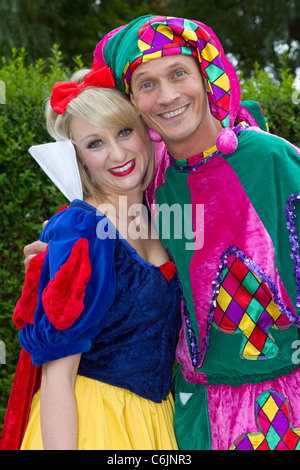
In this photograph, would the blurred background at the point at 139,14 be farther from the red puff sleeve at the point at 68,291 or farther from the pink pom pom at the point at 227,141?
the red puff sleeve at the point at 68,291

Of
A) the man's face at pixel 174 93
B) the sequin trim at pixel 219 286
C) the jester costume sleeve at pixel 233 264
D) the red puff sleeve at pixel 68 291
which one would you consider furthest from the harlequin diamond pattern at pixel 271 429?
the man's face at pixel 174 93

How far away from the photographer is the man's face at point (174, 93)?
1.96m

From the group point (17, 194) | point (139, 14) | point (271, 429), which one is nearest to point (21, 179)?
point (17, 194)

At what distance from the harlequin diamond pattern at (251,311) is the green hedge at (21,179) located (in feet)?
5.27

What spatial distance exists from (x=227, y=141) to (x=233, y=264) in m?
0.43

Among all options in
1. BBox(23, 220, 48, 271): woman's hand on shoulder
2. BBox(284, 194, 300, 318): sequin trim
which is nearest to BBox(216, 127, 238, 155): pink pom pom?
BBox(284, 194, 300, 318): sequin trim

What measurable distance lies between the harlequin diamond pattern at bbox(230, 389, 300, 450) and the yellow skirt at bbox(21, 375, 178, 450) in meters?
0.31

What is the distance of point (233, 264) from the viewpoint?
75.7 inches

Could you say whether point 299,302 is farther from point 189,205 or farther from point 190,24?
point 190,24

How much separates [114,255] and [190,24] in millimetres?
873

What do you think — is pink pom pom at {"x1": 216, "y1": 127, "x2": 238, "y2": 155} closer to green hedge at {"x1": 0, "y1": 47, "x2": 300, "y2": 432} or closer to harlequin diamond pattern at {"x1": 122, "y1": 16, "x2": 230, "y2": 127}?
harlequin diamond pattern at {"x1": 122, "y1": 16, "x2": 230, "y2": 127}

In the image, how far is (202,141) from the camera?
6.69 feet

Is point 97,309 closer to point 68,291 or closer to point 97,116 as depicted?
point 68,291
